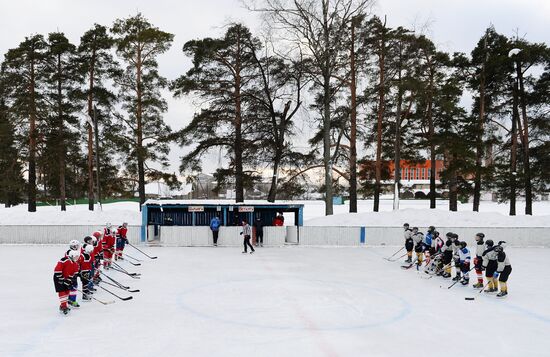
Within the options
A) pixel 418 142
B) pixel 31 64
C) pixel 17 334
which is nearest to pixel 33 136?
pixel 31 64

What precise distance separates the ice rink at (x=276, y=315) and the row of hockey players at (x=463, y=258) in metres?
0.47

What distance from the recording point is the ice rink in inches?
271

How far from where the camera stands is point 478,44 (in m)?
29.9

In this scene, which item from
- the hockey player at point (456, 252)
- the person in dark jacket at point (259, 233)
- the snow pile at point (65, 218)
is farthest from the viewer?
the snow pile at point (65, 218)

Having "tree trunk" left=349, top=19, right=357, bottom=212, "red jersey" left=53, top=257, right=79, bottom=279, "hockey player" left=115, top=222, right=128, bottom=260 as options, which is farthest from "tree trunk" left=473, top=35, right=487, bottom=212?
"red jersey" left=53, top=257, right=79, bottom=279

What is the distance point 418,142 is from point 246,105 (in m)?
13.1

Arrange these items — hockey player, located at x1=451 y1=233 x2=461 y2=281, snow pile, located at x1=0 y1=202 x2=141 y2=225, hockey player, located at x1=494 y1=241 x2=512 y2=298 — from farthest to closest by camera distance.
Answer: snow pile, located at x1=0 y1=202 x2=141 y2=225
hockey player, located at x1=451 y1=233 x2=461 y2=281
hockey player, located at x1=494 y1=241 x2=512 y2=298

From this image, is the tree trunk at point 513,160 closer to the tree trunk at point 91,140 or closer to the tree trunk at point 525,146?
the tree trunk at point 525,146

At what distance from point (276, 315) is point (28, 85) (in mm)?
29782

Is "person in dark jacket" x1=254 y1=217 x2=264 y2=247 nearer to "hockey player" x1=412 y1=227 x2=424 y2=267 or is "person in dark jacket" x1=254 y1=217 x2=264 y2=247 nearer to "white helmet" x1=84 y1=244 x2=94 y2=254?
"hockey player" x1=412 y1=227 x2=424 y2=267

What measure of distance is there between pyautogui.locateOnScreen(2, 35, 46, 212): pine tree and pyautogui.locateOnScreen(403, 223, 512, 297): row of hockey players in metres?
27.6

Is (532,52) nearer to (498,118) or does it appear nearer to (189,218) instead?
(498,118)

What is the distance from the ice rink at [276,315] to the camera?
6.89 m

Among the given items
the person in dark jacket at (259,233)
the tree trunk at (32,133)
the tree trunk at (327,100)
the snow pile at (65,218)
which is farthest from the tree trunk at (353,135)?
the tree trunk at (32,133)
